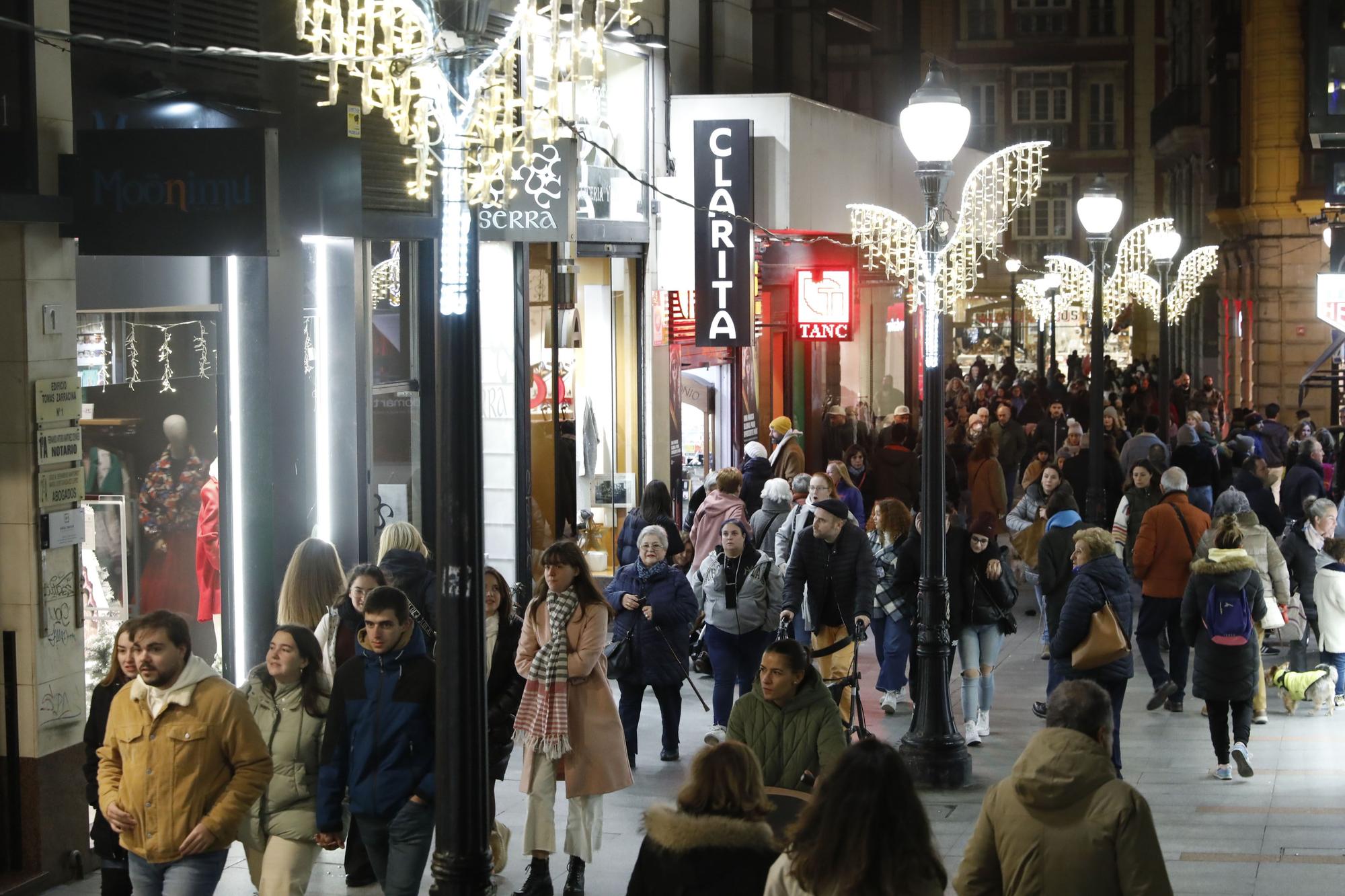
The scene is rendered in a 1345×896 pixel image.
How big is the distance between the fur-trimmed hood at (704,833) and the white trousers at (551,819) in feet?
11.8

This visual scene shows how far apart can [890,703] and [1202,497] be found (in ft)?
22.6

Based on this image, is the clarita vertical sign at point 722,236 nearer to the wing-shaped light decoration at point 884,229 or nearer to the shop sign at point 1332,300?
the wing-shaped light decoration at point 884,229

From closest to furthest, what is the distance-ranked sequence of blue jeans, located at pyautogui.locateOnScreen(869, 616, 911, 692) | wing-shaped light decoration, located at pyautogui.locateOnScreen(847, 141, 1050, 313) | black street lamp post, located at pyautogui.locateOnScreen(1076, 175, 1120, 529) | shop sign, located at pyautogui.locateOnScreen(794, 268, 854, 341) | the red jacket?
the red jacket < blue jeans, located at pyautogui.locateOnScreen(869, 616, 911, 692) < black street lamp post, located at pyautogui.locateOnScreen(1076, 175, 1120, 529) < wing-shaped light decoration, located at pyautogui.locateOnScreen(847, 141, 1050, 313) < shop sign, located at pyautogui.locateOnScreen(794, 268, 854, 341)

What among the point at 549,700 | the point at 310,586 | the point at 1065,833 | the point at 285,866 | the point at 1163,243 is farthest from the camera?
the point at 1163,243

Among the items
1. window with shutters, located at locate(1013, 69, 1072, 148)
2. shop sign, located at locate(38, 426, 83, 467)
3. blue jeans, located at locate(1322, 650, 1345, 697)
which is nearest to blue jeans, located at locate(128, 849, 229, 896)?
shop sign, located at locate(38, 426, 83, 467)

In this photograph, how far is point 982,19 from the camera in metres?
70.4

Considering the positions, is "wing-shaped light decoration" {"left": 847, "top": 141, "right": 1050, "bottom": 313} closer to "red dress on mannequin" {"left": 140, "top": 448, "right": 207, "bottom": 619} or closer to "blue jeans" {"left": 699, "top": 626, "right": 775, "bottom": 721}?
"blue jeans" {"left": 699, "top": 626, "right": 775, "bottom": 721}

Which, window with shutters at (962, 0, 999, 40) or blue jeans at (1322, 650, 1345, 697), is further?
window with shutters at (962, 0, 999, 40)

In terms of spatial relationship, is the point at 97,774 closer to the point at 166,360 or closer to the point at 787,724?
the point at 787,724

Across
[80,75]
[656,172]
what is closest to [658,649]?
[80,75]

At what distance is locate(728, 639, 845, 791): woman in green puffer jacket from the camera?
7.39 metres

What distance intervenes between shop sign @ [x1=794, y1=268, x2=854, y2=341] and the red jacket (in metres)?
15.9

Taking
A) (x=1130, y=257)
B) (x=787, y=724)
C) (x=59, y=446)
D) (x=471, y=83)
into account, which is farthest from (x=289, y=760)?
(x=1130, y=257)

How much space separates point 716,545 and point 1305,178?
31601 millimetres
